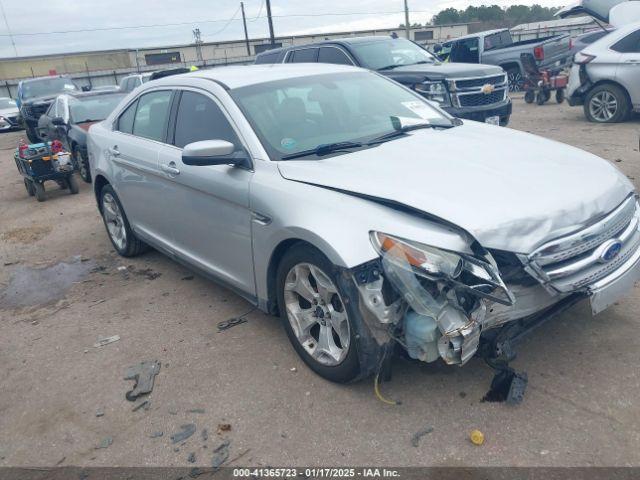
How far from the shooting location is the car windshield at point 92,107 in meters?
10.4

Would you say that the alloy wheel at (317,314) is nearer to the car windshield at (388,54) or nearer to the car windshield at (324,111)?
the car windshield at (324,111)

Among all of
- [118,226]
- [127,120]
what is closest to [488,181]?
[127,120]

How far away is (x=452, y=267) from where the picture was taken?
2.60 meters

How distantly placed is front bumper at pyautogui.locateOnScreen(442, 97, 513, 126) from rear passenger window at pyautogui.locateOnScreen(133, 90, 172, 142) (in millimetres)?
5167

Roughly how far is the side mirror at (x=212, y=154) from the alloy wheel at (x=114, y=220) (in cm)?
249

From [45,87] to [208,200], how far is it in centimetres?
1775

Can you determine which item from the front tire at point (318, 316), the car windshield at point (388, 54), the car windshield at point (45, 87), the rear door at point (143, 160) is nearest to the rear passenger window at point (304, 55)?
the car windshield at point (388, 54)

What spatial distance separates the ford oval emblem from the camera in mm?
2863

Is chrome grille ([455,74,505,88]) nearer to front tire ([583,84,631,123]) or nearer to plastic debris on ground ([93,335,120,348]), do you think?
front tire ([583,84,631,123])

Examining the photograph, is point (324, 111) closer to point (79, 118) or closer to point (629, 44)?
point (79, 118)

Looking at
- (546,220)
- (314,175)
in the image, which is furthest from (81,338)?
(546,220)

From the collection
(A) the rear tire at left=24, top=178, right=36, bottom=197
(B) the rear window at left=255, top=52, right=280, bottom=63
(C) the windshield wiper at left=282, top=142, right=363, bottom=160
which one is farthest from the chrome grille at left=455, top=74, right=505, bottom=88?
(A) the rear tire at left=24, top=178, right=36, bottom=197

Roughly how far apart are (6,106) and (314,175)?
78.0ft

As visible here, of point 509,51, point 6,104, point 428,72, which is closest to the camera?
point 428,72
